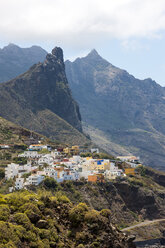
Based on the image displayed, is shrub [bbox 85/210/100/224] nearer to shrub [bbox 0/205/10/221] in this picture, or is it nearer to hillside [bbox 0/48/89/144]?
shrub [bbox 0/205/10/221]

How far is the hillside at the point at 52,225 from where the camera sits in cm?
2044

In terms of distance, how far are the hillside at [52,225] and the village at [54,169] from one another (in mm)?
40700

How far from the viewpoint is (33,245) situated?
2019 centimetres

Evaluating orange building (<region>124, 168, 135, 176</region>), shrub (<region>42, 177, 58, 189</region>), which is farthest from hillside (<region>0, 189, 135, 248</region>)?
orange building (<region>124, 168, 135, 176</region>)

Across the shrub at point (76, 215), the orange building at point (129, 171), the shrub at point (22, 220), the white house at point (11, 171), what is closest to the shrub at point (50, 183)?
the white house at point (11, 171)

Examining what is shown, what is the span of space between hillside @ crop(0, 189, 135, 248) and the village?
134ft

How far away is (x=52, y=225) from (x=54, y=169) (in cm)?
5375

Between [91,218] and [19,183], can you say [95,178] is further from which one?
[91,218]

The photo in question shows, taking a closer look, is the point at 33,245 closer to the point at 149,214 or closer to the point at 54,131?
the point at 149,214

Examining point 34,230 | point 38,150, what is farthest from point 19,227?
point 38,150

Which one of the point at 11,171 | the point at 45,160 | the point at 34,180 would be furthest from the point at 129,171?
the point at 11,171

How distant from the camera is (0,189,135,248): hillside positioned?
67.1 feet

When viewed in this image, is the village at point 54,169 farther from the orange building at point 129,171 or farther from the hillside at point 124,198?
the hillside at point 124,198

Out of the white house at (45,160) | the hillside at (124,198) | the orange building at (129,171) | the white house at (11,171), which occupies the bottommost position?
the hillside at (124,198)
